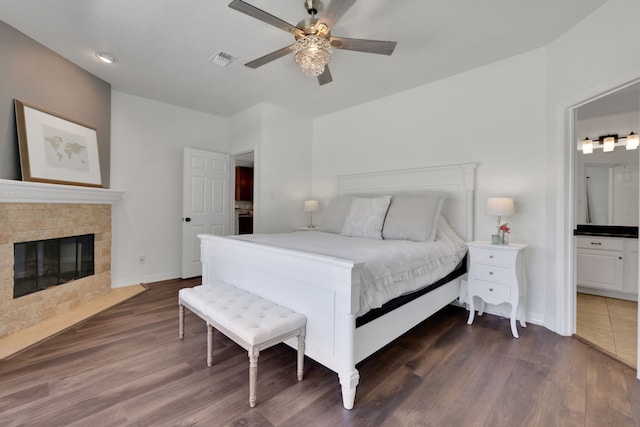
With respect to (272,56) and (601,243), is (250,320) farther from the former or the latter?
(601,243)

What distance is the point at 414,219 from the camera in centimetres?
279

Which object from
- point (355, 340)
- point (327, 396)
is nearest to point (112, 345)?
point (327, 396)

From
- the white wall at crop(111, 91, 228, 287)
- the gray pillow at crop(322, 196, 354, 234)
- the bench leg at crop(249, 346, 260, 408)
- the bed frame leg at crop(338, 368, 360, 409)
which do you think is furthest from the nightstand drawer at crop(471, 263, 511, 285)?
the white wall at crop(111, 91, 228, 287)

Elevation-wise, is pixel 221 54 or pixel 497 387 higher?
pixel 221 54

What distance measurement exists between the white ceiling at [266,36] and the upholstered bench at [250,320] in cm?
215

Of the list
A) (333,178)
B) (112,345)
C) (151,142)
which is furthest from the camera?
(333,178)

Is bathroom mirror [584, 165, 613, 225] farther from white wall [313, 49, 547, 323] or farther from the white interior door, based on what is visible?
the white interior door

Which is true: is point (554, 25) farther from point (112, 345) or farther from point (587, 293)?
point (112, 345)

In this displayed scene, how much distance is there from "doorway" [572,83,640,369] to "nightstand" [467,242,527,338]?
889mm

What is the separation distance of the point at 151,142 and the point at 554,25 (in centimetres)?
465

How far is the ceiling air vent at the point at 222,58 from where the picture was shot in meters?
2.75

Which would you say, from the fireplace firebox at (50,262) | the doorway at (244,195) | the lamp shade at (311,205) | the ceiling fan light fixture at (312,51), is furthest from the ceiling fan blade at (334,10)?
the doorway at (244,195)

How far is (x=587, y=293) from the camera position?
3490 mm

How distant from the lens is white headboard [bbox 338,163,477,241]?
3.01 meters
